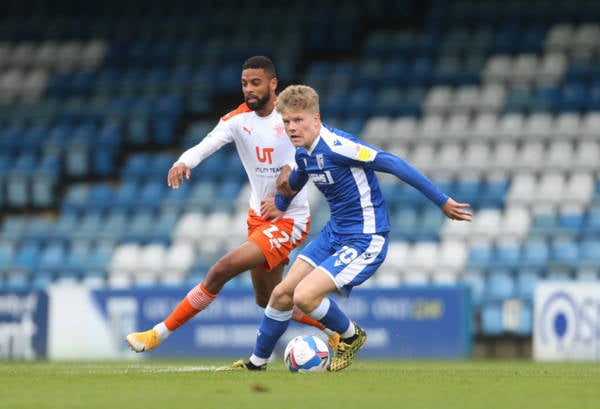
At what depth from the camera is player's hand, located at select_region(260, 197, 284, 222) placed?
9.12m

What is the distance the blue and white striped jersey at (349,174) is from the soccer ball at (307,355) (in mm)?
895

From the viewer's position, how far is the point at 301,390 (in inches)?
278

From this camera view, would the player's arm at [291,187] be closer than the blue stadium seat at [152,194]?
Yes

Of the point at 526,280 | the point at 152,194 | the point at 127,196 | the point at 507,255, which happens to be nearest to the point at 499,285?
the point at 526,280

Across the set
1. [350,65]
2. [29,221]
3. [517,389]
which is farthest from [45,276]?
[517,389]

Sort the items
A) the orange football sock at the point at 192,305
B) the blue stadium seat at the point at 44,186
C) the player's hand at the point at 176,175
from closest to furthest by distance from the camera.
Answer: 1. the player's hand at the point at 176,175
2. the orange football sock at the point at 192,305
3. the blue stadium seat at the point at 44,186

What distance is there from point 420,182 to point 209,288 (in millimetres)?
1948

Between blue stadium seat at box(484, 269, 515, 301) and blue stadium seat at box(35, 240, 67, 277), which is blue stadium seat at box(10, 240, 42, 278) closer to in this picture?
blue stadium seat at box(35, 240, 67, 277)

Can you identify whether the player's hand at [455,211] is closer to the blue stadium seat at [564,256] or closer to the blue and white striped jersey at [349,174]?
the blue and white striped jersey at [349,174]

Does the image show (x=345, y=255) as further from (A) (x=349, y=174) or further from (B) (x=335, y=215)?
(A) (x=349, y=174)

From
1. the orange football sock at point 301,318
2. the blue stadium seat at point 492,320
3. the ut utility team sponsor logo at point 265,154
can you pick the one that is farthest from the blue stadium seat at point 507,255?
the ut utility team sponsor logo at point 265,154

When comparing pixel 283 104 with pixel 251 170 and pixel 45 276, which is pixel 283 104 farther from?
pixel 45 276

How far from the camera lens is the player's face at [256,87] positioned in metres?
9.02

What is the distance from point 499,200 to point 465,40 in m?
4.20
